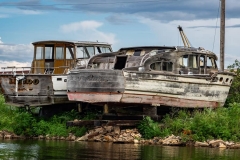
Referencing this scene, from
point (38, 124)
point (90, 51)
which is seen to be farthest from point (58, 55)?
point (38, 124)

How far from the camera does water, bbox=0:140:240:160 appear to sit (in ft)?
72.8

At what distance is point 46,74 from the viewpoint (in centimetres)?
3136

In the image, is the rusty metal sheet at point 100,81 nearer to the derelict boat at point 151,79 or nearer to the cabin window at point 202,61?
the derelict boat at point 151,79

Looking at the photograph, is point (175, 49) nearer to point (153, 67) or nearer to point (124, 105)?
point (153, 67)

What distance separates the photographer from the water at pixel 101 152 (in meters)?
22.2

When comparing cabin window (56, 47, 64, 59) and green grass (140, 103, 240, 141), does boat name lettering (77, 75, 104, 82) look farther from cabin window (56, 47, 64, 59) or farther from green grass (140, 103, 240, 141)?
cabin window (56, 47, 64, 59)

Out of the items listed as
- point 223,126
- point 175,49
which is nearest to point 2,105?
point 175,49

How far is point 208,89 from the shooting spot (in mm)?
31281

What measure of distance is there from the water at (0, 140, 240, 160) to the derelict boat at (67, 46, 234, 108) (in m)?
2.63

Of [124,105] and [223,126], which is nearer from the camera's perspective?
[223,126]

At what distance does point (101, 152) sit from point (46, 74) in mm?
8761

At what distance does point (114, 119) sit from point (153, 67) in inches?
116

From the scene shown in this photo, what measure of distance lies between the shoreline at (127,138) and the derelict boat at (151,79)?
128 centimetres

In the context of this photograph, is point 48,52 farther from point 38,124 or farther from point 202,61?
point 202,61
